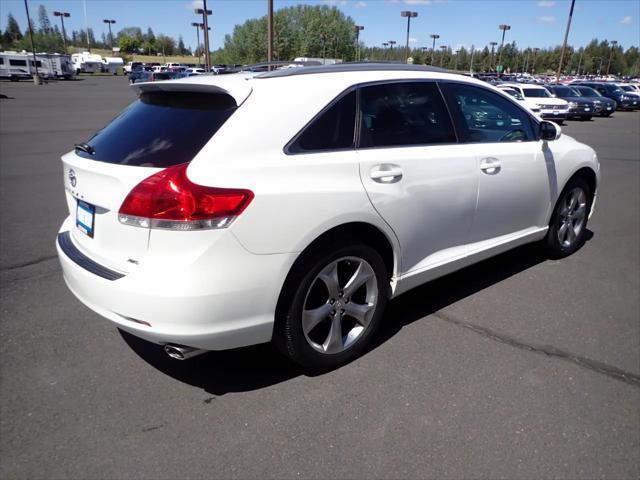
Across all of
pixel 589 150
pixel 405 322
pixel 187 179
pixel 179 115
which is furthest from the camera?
pixel 589 150

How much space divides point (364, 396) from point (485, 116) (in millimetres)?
2472

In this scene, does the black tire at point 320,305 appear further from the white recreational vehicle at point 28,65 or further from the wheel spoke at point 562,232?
the white recreational vehicle at point 28,65

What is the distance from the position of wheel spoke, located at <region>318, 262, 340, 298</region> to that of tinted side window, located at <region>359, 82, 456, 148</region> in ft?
2.48

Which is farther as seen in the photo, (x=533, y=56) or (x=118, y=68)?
(x=533, y=56)

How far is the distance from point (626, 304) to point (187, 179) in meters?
3.67

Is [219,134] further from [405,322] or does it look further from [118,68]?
[118,68]

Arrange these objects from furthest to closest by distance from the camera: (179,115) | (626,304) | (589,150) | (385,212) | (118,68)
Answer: (118,68) → (589,150) → (626,304) → (385,212) → (179,115)

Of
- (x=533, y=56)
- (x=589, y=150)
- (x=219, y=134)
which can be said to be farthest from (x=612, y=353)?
(x=533, y=56)

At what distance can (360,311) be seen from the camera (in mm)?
3141

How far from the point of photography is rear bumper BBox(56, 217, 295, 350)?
2354 millimetres

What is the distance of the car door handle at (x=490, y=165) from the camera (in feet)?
12.1

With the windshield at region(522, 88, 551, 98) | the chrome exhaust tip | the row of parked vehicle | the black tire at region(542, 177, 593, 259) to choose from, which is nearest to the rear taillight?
the chrome exhaust tip

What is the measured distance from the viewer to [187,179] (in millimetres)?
2350

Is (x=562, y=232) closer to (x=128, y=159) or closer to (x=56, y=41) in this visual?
(x=128, y=159)
